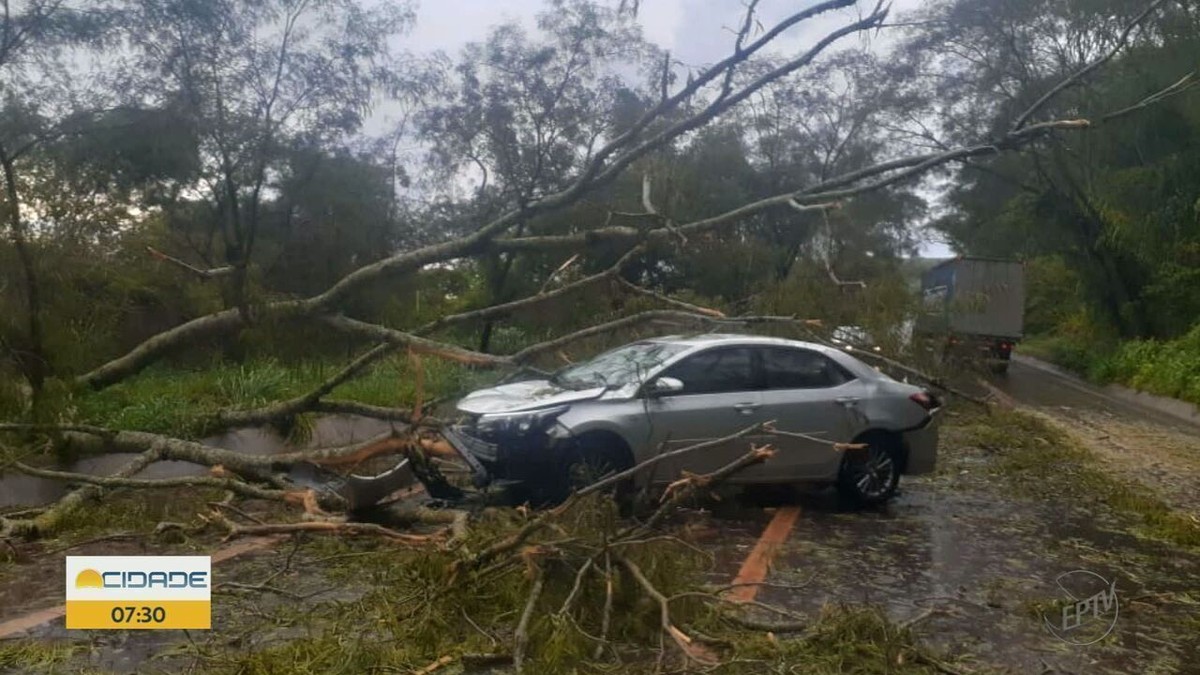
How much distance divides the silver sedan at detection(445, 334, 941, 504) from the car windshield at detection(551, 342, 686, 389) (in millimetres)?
18

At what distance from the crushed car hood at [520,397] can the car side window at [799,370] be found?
1.56 m

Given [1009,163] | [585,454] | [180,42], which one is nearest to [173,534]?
[585,454]

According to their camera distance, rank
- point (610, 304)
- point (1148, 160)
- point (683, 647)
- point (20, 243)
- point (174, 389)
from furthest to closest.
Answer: point (1148, 160), point (610, 304), point (174, 389), point (20, 243), point (683, 647)

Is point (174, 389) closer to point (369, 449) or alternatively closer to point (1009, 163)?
point (369, 449)

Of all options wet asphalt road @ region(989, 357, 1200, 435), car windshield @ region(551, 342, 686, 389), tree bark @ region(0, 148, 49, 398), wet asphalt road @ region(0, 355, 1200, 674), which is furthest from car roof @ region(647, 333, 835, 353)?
wet asphalt road @ region(989, 357, 1200, 435)

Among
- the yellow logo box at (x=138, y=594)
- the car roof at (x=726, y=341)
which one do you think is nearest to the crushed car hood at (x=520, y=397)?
the car roof at (x=726, y=341)

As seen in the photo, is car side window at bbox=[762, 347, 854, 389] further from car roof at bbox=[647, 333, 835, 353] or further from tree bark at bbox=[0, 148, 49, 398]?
tree bark at bbox=[0, 148, 49, 398]

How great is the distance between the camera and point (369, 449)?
822 cm

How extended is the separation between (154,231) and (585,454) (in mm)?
8363

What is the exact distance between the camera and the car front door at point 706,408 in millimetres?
8383

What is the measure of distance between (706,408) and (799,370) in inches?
44.1

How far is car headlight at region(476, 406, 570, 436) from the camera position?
7.96 m

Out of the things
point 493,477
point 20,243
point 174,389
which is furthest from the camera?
point 174,389

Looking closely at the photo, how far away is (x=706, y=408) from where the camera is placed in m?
8.68
